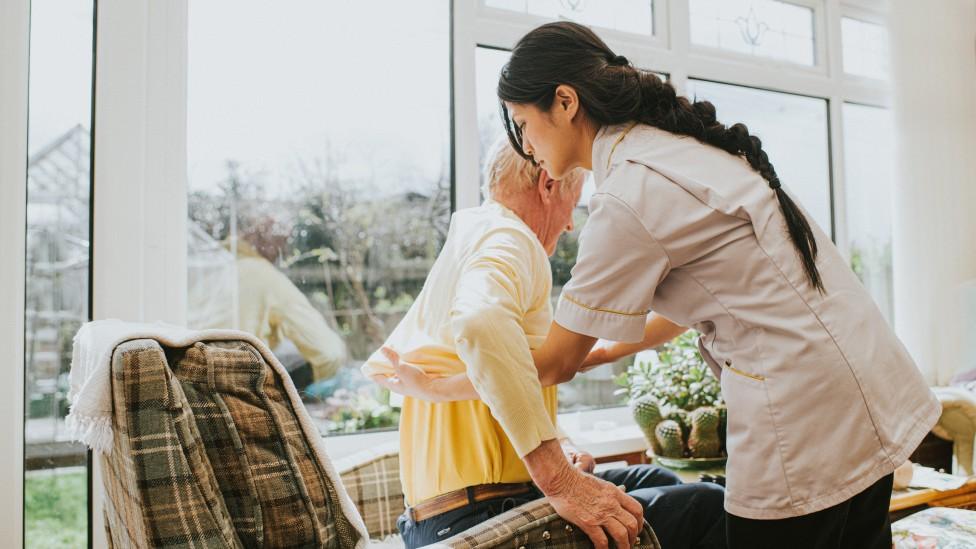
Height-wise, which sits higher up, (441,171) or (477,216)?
(441,171)

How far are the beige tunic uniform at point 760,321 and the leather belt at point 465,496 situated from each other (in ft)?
1.32

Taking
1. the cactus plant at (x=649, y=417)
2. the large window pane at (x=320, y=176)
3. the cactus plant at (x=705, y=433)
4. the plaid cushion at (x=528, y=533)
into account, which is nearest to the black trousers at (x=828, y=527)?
the plaid cushion at (x=528, y=533)

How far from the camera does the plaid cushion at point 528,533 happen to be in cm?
100

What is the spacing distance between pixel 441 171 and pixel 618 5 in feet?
3.42

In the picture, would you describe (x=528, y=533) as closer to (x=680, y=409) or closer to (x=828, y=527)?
(x=828, y=527)

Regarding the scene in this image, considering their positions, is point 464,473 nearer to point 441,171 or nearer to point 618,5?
point 441,171

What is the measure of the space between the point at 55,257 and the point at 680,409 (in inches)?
70.9

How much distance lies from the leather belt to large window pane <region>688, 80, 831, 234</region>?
2.27 metres

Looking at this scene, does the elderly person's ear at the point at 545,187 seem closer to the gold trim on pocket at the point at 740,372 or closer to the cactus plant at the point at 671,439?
the gold trim on pocket at the point at 740,372

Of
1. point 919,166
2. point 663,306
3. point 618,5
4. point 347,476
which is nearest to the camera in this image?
point 663,306

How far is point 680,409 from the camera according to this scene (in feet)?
7.07

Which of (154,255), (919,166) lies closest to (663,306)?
(154,255)

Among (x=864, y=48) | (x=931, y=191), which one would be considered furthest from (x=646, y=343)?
(x=864, y=48)

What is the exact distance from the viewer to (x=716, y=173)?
108 cm
